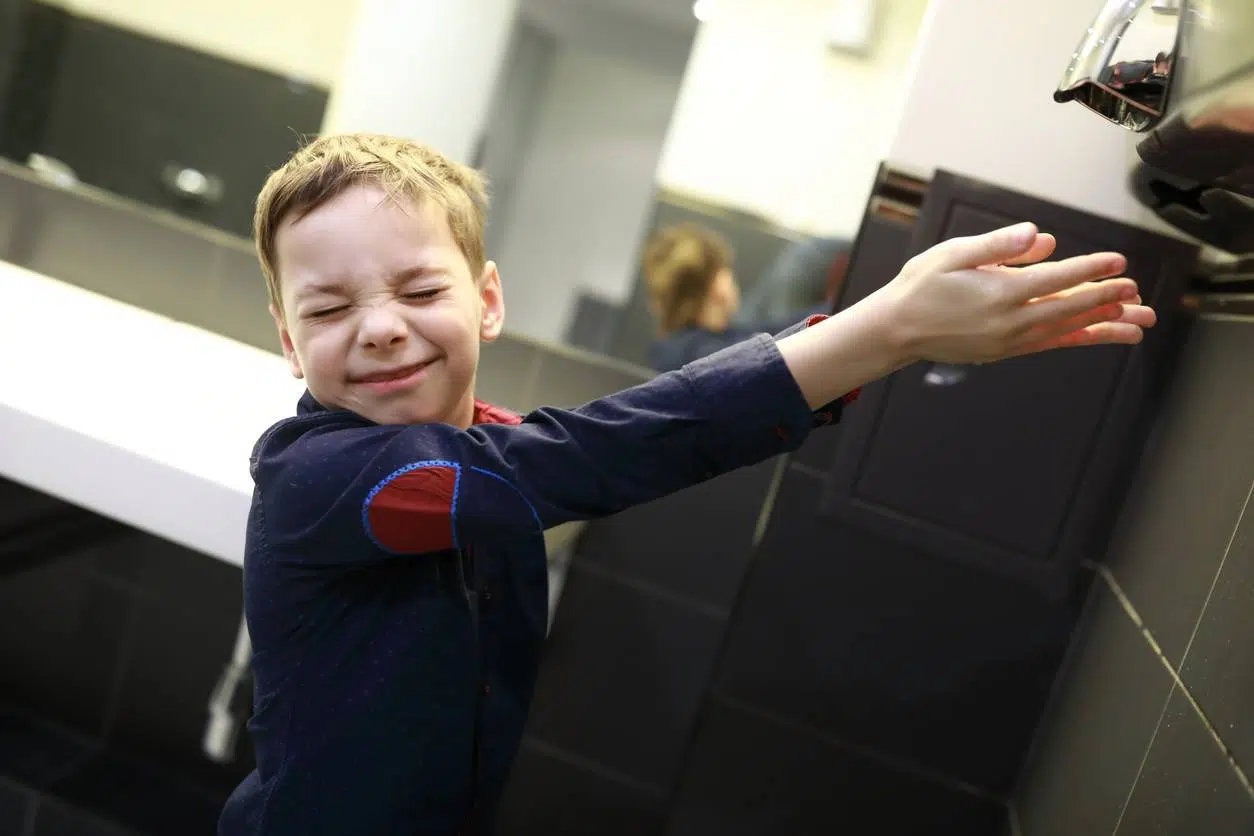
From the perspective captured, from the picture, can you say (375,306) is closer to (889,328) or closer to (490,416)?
(490,416)

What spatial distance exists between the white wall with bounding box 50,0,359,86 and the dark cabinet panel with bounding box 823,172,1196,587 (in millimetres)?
933

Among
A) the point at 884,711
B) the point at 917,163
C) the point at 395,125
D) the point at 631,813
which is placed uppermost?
the point at 917,163

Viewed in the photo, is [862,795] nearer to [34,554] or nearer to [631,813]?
[631,813]

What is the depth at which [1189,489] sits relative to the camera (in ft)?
3.10

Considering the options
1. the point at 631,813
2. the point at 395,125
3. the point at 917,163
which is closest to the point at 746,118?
the point at 917,163

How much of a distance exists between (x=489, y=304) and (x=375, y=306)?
16 centimetres

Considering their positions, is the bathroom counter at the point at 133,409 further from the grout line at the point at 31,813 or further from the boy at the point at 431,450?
the grout line at the point at 31,813

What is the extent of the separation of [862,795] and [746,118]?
935mm

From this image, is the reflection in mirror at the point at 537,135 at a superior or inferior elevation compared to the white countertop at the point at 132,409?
superior

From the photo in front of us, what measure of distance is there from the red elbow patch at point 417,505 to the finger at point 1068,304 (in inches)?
14.5

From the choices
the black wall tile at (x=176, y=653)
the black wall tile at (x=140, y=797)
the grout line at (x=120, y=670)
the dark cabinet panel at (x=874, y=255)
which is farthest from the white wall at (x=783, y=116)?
the black wall tile at (x=140, y=797)

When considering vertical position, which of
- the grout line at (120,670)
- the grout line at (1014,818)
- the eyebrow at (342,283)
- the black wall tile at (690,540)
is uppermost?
the eyebrow at (342,283)

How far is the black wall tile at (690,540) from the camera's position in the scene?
1.42m

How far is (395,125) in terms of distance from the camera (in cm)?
147
